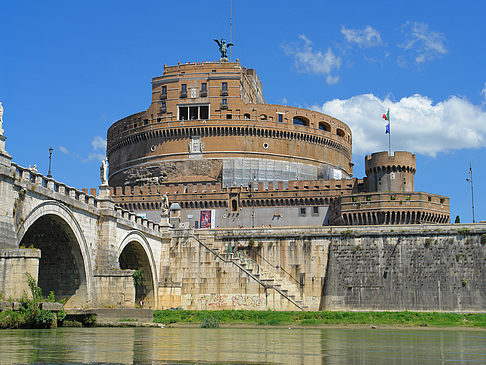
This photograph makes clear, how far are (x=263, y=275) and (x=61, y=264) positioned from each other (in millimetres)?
17978

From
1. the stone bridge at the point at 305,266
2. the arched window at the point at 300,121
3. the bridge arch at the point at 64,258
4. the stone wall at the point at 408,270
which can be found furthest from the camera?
the arched window at the point at 300,121

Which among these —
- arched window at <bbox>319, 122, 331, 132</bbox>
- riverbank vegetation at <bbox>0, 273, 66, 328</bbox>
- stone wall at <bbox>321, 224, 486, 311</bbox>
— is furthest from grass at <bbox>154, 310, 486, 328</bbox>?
arched window at <bbox>319, 122, 331, 132</bbox>

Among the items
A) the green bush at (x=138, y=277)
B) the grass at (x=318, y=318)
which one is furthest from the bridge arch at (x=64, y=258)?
the green bush at (x=138, y=277)

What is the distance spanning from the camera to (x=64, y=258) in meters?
36.6

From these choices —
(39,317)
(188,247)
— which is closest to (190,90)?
(188,247)

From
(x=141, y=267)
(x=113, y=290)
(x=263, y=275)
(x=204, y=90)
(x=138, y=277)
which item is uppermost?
→ (x=204, y=90)

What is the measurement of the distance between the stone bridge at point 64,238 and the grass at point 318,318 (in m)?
4.40

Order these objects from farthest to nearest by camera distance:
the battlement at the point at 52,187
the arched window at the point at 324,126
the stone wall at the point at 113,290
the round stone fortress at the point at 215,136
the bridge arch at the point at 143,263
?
the arched window at the point at 324,126 < the round stone fortress at the point at 215,136 < the bridge arch at the point at 143,263 < the stone wall at the point at 113,290 < the battlement at the point at 52,187

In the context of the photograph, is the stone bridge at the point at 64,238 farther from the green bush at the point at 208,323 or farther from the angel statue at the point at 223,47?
the angel statue at the point at 223,47

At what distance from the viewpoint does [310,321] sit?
4016 centimetres

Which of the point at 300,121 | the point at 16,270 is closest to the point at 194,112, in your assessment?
the point at 300,121

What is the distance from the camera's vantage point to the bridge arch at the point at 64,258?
3494 cm

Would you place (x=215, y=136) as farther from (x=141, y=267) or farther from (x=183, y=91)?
(x=141, y=267)

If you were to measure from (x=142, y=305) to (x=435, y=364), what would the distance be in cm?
3742
